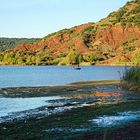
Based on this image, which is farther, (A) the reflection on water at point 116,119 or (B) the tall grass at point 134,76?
(B) the tall grass at point 134,76

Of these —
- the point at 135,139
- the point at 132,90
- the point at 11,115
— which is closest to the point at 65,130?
the point at 135,139

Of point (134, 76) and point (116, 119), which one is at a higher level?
point (134, 76)

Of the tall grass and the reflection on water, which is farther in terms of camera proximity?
the tall grass

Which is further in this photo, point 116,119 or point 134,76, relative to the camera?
point 134,76

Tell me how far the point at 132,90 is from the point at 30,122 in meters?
27.5

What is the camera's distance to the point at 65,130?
2319 centimetres

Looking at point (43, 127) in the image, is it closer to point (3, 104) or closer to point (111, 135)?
point (111, 135)

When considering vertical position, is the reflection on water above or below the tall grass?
below

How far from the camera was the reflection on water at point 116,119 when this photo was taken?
25281 mm

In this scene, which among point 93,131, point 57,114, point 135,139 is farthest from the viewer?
point 57,114

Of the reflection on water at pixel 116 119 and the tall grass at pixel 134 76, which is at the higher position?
the tall grass at pixel 134 76

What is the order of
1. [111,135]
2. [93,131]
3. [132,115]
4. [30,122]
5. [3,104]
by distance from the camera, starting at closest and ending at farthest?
[111,135] → [93,131] → [30,122] → [132,115] → [3,104]

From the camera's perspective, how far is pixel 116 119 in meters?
27.2

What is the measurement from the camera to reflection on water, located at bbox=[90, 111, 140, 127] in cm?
2528
